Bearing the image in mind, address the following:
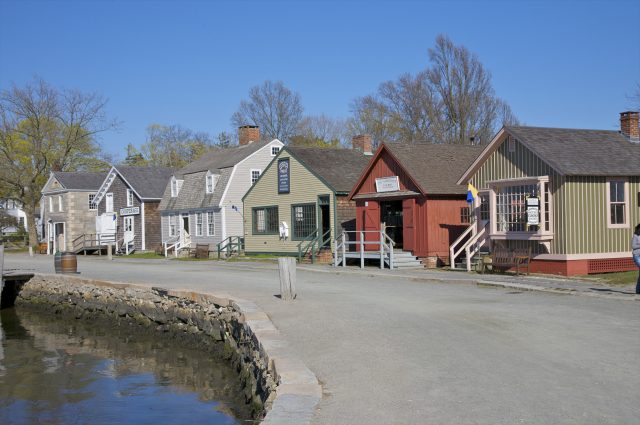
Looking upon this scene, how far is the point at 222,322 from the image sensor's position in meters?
17.3

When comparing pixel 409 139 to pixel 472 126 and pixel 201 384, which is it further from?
pixel 201 384

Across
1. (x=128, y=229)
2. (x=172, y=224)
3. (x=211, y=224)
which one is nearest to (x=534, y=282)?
(x=211, y=224)

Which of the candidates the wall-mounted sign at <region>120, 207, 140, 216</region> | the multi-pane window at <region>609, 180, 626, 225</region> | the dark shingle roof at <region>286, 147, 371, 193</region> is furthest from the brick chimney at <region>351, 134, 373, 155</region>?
the multi-pane window at <region>609, 180, 626, 225</region>

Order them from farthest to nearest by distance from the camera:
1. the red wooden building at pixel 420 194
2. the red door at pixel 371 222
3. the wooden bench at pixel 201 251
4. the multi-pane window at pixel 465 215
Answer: the wooden bench at pixel 201 251 < the red door at pixel 371 222 < the multi-pane window at pixel 465 215 < the red wooden building at pixel 420 194

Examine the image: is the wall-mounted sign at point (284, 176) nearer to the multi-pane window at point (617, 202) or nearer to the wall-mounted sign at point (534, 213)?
the wall-mounted sign at point (534, 213)

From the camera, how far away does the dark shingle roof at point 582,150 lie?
23.0m

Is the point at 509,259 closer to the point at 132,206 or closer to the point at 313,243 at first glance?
the point at 313,243

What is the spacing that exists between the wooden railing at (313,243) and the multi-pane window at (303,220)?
292 millimetres

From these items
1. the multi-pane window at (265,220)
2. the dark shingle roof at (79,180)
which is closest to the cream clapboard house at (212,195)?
the multi-pane window at (265,220)

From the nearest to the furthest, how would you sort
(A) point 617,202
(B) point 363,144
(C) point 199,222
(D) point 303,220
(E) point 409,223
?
1. (A) point 617,202
2. (E) point 409,223
3. (D) point 303,220
4. (B) point 363,144
5. (C) point 199,222

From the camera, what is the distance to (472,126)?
5709 cm

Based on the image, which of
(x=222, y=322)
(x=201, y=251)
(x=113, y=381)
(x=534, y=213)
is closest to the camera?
(x=113, y=381)

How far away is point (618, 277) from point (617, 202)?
2988mm

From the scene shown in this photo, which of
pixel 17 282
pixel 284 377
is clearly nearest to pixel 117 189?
pixel 17 282
